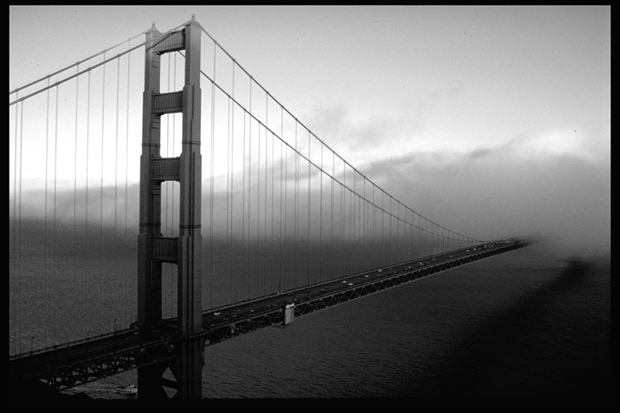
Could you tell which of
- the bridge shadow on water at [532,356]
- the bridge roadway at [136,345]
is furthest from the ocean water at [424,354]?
the bridge roadway at [136,345]

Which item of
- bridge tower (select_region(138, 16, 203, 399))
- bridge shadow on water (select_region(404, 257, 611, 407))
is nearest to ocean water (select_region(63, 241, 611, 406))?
bridge shadow on water (select_region(404, 257, 611, 407))

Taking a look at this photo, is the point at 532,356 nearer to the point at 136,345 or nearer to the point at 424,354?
the point at 424,354

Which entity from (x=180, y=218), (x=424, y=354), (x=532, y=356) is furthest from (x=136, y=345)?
(x=532, y=356)

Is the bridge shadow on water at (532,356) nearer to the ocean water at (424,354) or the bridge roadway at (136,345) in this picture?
the ocean water at (424,354)

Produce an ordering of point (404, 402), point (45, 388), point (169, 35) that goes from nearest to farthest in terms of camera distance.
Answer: point (404, 402) → point (45, 388) → point (169, 35)

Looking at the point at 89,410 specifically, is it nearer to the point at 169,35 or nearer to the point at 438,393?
the point at 169,35

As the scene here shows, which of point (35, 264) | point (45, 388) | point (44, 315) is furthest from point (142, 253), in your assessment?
point (35, 264)
